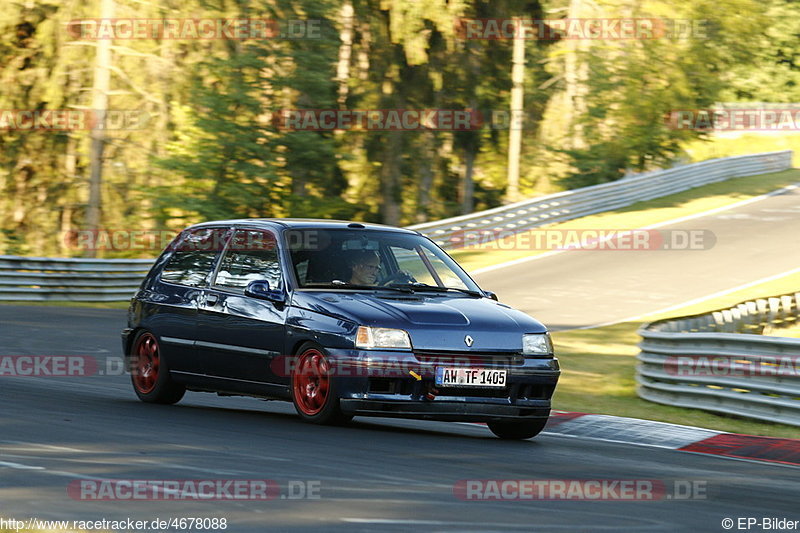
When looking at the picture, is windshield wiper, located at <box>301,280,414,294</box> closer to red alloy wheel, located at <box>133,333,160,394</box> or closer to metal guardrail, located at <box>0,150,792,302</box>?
red alloy wheel, located at <box>133,333,160,394</box>

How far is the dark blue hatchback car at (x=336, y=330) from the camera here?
31.0 feet

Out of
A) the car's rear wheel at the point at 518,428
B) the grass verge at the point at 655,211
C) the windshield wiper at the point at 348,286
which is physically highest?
the grass verge at the point at 655,211

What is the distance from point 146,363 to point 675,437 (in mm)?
4667

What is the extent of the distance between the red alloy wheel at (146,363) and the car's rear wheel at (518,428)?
309 centimetres

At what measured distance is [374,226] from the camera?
434 inches

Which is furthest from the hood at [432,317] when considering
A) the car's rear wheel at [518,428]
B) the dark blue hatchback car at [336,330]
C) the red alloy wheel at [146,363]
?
the red alloy wheel at [146,363]

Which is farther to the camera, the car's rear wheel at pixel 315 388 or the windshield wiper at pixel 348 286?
the windshield wiper at pixel 348 286

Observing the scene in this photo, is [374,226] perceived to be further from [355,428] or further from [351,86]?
[351,86]

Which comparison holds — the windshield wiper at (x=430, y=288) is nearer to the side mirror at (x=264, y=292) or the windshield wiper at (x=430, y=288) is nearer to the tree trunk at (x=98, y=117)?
the side mirror at (x=264, y=292)

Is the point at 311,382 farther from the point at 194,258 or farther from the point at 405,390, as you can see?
the point at 194,258

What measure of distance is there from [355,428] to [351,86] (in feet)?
107

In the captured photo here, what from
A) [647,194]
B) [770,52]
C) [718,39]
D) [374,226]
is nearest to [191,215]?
[647,194]

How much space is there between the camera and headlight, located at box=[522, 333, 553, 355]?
982cm

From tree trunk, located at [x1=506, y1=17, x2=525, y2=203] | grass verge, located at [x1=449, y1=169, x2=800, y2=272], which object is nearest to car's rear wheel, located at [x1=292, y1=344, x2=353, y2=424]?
grass verge, located at [x1=449, y1=169, x2=800, y2=272]
